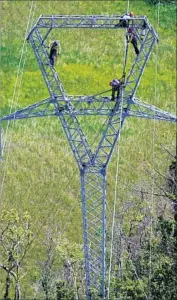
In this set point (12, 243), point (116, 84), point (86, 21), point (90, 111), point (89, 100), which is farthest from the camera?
point (12, 243)

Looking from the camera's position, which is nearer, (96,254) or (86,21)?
(86,21)

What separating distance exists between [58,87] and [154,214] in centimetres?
1204

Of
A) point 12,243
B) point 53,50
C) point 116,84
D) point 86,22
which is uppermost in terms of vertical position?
point 86,22

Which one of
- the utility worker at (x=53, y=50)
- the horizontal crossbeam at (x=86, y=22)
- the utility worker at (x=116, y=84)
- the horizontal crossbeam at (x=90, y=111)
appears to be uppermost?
the horizontal crossbeam at (x=86, y=22)

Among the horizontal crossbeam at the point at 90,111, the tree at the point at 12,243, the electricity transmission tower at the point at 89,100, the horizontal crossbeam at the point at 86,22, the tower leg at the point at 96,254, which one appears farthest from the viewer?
the tree at the point at 12,243

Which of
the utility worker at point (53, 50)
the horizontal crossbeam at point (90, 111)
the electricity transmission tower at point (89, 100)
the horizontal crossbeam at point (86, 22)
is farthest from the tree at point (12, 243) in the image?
the horizontal crossbeam at point (86, 22)

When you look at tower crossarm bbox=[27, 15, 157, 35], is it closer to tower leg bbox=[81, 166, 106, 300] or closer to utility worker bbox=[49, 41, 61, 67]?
utility worker bbox=[49, 41, 61, 67]

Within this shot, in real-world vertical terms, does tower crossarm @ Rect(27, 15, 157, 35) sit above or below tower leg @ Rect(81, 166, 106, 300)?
above

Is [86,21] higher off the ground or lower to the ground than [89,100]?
higher

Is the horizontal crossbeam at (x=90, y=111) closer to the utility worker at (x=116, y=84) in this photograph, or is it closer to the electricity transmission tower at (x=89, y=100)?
the electricity transmission tower at (x=89, y=100)

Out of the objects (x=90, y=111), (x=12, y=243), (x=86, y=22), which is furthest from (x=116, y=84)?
(x=12, y=243)

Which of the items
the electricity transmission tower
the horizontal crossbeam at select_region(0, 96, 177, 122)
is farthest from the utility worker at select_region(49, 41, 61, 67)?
the horizontal crossbeam at select_region(0, 96, 177, 122)

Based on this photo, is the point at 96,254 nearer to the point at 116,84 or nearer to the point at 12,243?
the point at 12,243

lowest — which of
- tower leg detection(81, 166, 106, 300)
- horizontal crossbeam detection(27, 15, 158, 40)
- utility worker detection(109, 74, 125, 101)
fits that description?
tower leg detection(81, 166, 106, 300)
